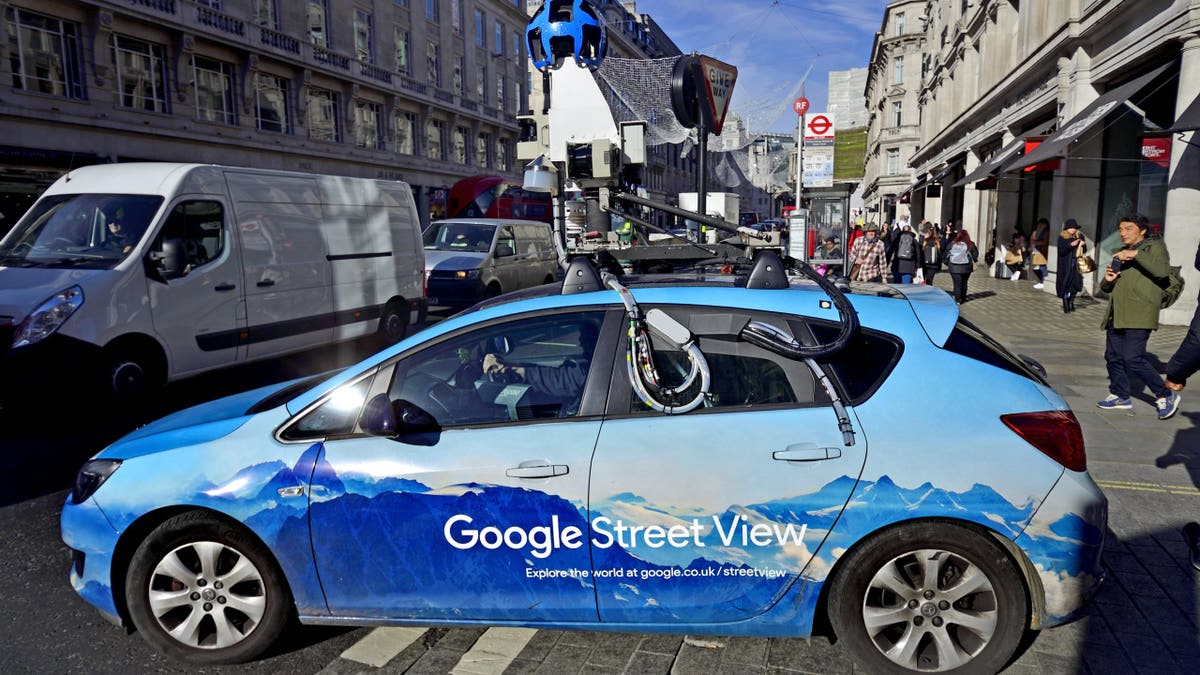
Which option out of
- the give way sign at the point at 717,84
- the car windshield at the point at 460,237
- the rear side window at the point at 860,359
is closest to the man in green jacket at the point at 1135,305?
the give way sign at the point at 717,84

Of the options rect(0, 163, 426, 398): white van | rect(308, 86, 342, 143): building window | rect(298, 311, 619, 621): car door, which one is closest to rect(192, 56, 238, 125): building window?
rect(308, 86, 342, 143): building window

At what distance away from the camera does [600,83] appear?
559 inches

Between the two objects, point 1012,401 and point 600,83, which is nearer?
point 1012,401

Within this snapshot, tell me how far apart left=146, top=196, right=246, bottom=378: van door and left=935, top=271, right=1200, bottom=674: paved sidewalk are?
7.67m

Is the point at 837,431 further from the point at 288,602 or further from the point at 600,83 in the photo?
the point at 600,83

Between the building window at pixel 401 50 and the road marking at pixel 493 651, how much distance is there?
44527 millimetres

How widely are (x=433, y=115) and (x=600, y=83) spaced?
116 ft

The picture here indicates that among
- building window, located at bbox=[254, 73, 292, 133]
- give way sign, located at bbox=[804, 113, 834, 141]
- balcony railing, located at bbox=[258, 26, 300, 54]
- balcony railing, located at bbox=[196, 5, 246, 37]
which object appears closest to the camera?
give way sign, located at bbox=[804, 113, 834, 141]

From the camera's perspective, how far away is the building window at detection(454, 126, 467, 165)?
50.4 metres

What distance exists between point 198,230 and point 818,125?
14.4 meters

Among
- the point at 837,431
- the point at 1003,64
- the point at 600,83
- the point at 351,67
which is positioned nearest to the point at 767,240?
the point at 837,431

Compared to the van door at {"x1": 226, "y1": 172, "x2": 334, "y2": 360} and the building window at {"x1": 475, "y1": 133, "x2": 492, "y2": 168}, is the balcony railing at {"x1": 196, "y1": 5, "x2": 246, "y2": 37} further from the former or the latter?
the van door at {"x1": 226, "y1": 172, "x2": 334, "y2": 360}

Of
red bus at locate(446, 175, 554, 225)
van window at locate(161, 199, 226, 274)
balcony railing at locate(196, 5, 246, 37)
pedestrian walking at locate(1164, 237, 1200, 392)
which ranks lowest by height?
pedestrian walking at locate(1164, 237, 1200, 392)

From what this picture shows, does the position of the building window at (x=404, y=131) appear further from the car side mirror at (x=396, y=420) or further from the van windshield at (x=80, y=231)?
the car side mirror at (x=396, y=420)
